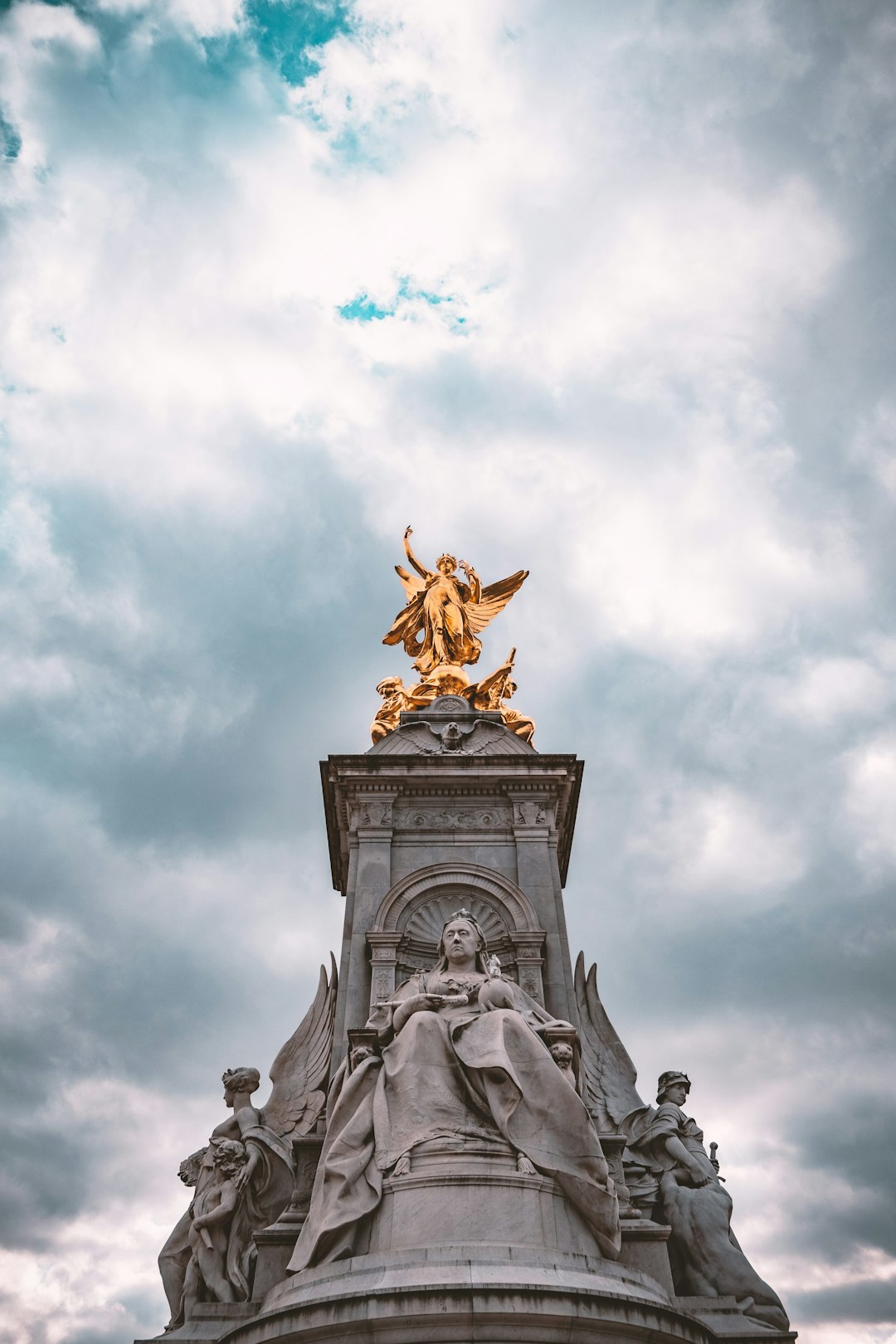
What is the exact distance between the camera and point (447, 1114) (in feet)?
39.9

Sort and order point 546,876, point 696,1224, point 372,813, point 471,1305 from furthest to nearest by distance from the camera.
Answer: point 372,813
point 546,876
point 696,1224
point 471,1305

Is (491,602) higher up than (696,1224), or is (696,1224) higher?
(491,602)

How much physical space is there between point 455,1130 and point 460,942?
282cm

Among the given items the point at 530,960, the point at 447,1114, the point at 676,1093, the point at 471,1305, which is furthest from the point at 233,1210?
the point at 676,1093

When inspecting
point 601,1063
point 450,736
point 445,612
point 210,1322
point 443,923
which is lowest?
point 210,1322

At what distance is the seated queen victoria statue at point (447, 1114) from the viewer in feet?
38.3

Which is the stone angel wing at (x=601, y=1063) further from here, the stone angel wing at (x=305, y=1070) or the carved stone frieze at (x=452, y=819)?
the stone angel wing at (x=305, y=1070)

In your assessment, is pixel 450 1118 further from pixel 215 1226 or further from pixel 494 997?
pixel 215 1226

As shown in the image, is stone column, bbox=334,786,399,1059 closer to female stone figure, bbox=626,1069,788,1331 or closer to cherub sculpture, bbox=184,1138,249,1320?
cherub sculpture, bbox=184,1138,249,1320

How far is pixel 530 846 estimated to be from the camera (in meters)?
18.2

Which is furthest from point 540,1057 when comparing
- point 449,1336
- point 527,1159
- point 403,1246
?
point 449,1336

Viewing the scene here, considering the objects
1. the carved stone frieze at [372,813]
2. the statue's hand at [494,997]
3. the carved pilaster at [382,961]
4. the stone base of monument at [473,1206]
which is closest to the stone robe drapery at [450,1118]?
the stone base of monument at [473,1206]

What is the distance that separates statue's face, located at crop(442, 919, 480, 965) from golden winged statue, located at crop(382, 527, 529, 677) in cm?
817

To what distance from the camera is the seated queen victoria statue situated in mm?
11688
